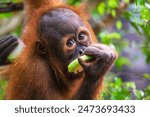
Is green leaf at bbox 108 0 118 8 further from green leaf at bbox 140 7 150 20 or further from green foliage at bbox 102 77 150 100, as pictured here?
green leaf at bbox 140 7 150 20

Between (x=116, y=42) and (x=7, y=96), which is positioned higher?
(x=7, y=96)

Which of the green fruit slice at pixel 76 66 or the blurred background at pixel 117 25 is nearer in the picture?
the green fruit slice at pixel 76 66

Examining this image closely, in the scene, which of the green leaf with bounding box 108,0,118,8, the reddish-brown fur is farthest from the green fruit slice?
the green leaf with bounding box 108,0,118,8

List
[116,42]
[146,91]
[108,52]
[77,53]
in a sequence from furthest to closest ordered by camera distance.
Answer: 1. [116,42]
2. [146,91]
3. [77,53]
4. [108,52]

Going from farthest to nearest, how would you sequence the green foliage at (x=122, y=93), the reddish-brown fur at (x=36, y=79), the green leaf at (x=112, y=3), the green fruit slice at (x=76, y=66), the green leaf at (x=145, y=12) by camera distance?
the green leaf at (x=112, y=3) < the green foliage at (x=122, y=93) < the reddish-brown fur at (x=36, y=79) < the green fruit slice at (x=76, y=66) < the green leaf at (x=145, y=12)

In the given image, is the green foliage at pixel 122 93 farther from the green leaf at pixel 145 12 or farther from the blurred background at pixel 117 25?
Answer: the green leaf at pixel 145 12

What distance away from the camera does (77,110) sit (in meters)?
2.59

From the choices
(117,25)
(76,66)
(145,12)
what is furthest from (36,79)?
(117,25)

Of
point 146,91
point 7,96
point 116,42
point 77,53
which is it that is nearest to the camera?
point 77,53

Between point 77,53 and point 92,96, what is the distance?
0.83ft

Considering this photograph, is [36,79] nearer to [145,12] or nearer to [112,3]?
[145,12]

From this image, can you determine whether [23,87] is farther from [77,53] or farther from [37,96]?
[77,53]

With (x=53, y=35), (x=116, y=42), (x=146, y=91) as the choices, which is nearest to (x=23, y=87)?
(x=53, y=35)

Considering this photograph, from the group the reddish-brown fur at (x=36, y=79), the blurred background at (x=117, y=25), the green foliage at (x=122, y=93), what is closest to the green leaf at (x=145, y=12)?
the blurred background at (x=117, y=25)
